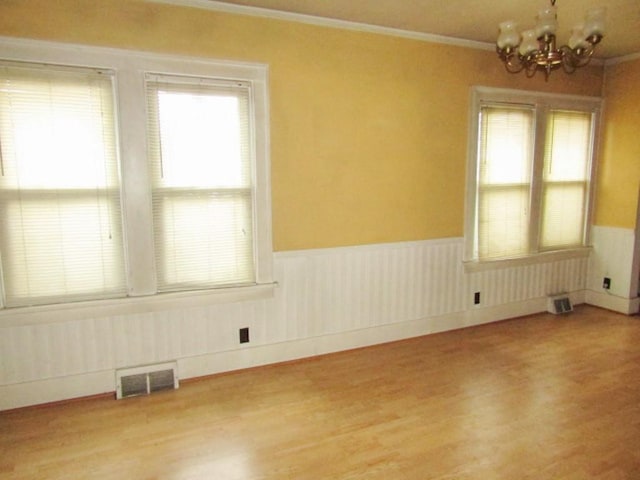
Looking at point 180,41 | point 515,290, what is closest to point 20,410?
point 180,41

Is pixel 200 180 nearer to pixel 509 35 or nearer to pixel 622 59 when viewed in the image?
pixel 509 35

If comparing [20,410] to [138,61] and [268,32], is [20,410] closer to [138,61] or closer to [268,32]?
[138,61]

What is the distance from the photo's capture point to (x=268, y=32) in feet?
10.3

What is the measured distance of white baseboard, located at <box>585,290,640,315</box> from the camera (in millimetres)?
4633

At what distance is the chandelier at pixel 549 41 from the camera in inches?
85.0

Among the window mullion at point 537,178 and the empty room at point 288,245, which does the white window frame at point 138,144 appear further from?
the window mullion at point 537,178

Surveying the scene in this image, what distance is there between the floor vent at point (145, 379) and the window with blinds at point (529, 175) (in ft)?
9.57

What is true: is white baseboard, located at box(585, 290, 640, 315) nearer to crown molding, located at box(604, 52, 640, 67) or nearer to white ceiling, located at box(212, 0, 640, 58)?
crown molding, located at box(604, 52, 640, 67)

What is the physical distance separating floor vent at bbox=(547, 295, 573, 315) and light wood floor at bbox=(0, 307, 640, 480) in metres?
1.01

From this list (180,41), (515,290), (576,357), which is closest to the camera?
(180,41)

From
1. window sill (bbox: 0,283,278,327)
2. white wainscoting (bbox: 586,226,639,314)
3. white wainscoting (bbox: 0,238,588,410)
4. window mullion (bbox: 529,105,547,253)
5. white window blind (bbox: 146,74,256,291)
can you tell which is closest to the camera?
window sill (bbox: 0,283,278,327)

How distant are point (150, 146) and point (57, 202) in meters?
0.68

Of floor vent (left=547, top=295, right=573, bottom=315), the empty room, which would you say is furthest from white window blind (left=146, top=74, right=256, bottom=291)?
floor vent (left=547, top=295, right=573, bottom=315)

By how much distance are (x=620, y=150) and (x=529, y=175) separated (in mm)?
1151
